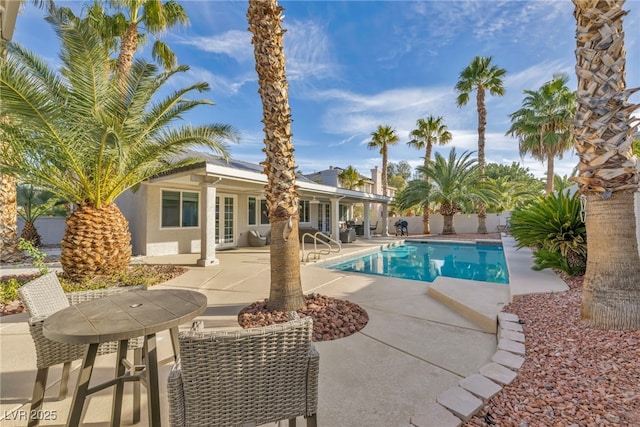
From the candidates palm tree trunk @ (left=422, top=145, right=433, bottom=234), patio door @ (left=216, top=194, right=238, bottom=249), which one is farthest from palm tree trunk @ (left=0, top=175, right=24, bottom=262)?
palm tree trunk @ (left=422, top=145, right=433, bottom=234)

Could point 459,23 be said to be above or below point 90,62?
above

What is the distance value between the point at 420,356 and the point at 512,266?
5.91m

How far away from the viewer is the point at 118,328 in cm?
183

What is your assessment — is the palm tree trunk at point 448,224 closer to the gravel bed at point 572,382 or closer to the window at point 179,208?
the window at point 179,208

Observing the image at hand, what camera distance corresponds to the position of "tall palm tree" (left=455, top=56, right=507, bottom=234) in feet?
63.2

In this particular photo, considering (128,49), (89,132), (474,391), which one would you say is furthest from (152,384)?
(128,49)

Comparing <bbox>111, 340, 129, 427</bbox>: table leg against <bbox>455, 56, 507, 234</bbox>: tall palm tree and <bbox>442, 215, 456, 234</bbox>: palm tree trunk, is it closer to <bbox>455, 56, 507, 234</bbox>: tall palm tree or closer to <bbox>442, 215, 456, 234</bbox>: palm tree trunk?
<bbox>442, 215, 456, 234</bbox>: palm tree trunk

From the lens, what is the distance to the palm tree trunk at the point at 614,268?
319cm

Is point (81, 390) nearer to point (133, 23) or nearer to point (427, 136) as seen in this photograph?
point (133, 23)

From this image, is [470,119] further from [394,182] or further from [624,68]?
[394,182]

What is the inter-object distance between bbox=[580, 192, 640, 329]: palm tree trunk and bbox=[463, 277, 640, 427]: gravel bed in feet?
0.59

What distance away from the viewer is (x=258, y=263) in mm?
9234

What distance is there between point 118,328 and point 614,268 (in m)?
4.99

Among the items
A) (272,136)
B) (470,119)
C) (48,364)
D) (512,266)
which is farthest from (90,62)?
(470,119)
